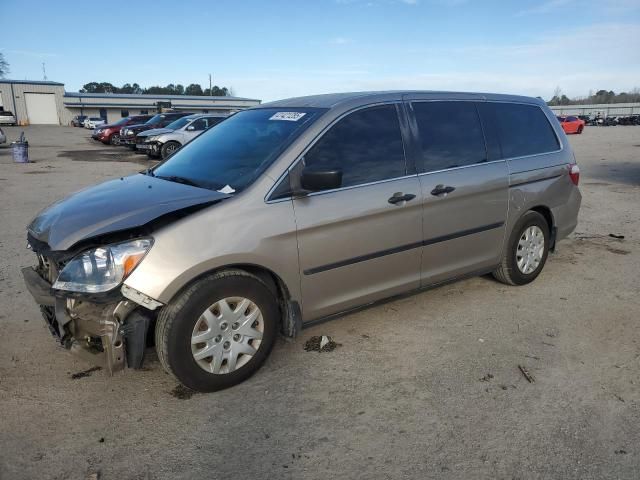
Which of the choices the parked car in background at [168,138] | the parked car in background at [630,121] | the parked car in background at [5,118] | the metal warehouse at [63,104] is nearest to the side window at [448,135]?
the parked car in background at [168,138]

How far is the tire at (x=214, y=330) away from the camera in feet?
9.57

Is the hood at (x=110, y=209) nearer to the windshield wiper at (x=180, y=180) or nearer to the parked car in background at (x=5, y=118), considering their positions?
the windshield wiper at (x=180, y=180)

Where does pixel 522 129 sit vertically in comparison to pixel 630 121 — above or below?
below

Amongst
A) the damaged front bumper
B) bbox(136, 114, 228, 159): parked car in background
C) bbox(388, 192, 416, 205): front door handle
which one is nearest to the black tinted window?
bbox(136, 114, 228, 159): parked car in background

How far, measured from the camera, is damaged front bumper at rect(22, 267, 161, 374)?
2.82 m

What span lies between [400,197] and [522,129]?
192cm

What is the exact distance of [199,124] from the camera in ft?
59.3

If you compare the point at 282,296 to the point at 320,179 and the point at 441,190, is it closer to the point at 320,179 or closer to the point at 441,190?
the point at 320,179

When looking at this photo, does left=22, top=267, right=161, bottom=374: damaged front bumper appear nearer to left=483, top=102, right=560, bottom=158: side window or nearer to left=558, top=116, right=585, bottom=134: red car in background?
left=483, top=102, right=560, bottom=158: side window

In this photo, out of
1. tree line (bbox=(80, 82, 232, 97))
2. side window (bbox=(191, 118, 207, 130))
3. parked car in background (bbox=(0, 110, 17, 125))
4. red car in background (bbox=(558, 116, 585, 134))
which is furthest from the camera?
tree line (bbox=(80, 82, 232, 97))

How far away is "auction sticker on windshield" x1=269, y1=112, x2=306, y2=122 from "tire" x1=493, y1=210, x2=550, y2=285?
7.79ft

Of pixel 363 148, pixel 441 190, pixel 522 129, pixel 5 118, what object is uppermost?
pixel 5 118

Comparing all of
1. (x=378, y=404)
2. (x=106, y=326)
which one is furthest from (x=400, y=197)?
(x=106, y=326)

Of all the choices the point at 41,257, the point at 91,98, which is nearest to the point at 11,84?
the point at 91,98
